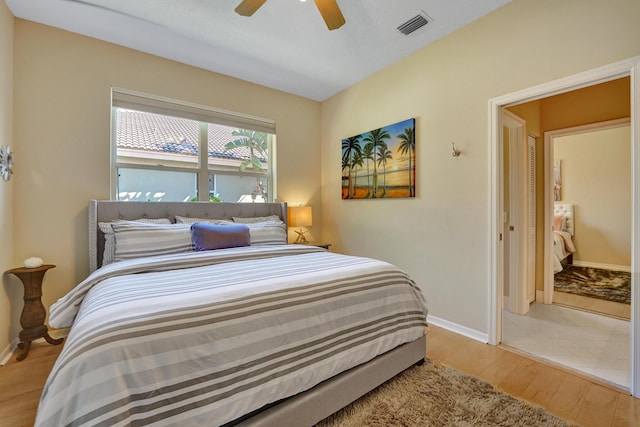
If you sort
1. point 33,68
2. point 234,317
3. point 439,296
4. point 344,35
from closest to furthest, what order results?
point 234,317, point 33,68, point 344,35, point 439,296

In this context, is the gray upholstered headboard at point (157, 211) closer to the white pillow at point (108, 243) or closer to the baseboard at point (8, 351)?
the white pillow at point (108, 243)

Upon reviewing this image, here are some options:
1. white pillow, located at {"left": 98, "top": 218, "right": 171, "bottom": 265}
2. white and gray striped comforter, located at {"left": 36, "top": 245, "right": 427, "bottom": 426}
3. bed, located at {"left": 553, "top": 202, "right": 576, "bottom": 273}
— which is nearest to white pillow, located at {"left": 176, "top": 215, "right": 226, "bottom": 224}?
white pillow, located at {"left": 98, "top": 218, "right": 171, "bottom": 265}

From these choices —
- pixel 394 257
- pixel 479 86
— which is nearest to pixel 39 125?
pixel 394 257

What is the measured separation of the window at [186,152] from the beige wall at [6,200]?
2.36ft

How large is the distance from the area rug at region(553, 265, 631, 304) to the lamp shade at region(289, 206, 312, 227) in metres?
3.64

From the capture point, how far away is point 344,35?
2.63 m

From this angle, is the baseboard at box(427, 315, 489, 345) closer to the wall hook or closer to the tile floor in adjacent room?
the tile floor in adjacent room

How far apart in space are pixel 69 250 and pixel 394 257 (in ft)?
10.7

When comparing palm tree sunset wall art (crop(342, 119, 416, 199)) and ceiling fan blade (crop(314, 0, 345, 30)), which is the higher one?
ceiling fan blade (crop(314, 0, 345, 30))

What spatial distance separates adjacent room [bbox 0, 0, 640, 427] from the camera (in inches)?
48.4

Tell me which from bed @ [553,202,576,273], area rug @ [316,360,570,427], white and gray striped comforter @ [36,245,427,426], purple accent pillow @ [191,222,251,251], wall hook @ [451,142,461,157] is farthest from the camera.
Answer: bed @ [553,202,576,273]

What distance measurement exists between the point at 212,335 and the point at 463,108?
2737 mm

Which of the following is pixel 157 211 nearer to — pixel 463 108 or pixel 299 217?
pixel 299 217

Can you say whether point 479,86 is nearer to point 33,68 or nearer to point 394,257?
point 394,257
